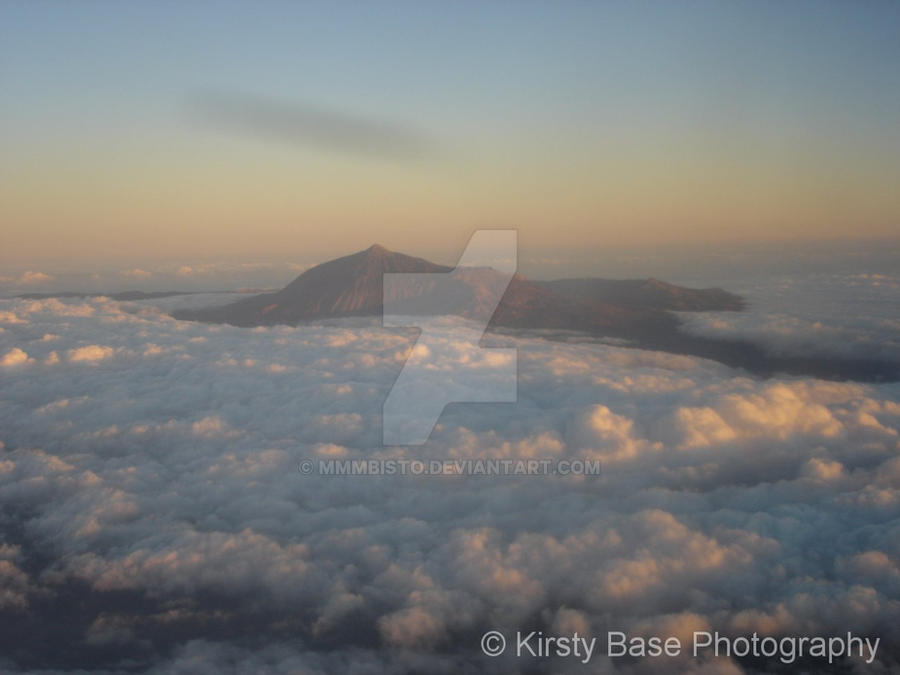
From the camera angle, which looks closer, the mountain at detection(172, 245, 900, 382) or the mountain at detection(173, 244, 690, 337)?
the mountain at detection(172, 245, 900, 382)

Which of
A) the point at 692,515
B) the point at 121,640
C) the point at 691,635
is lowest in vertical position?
the point at 121,640

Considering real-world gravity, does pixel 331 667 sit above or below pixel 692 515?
below

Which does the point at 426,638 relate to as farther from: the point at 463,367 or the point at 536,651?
the point at 463,367

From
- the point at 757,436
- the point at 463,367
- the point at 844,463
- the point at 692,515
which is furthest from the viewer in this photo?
the point at 463,367

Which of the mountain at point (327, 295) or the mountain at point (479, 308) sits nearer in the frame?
the mountain at point (479, 308)

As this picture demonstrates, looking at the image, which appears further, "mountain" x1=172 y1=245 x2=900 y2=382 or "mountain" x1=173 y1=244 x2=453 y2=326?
"mountain" x1=173 y1=244 x2=453 y2=326

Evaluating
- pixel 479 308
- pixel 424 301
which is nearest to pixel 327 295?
pixel 424 301

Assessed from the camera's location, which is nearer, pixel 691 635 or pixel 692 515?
pixel 691 635

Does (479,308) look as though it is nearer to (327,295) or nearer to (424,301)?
(424,301)

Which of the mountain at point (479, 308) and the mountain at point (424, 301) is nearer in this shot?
the mountain at point (479, 308)

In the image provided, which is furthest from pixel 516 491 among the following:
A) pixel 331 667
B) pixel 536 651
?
pixel 331 667

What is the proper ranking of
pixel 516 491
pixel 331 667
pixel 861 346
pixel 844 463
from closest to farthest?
1. pixel 331 667
2. pixel 516 491
3. pixel 844 463
4. pixel 861 346
